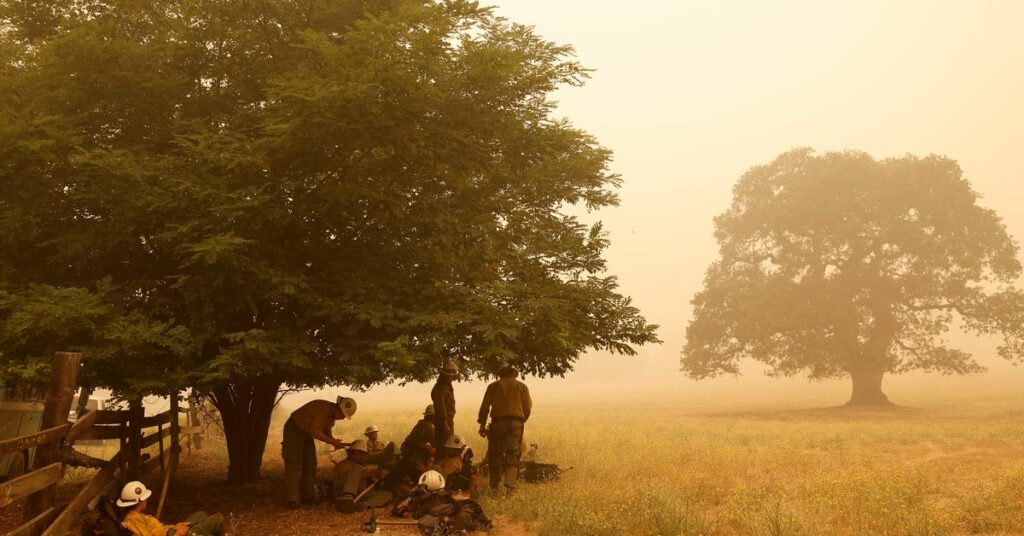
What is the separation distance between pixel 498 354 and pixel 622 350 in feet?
10.6

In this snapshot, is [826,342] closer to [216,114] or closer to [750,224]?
[750,224]

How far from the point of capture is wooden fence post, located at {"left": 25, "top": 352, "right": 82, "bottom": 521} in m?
7.59

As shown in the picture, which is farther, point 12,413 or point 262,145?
point 12,413

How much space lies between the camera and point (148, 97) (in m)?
11.2

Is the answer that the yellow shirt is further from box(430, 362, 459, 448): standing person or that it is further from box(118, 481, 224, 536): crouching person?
box(430, 362, 459, 448): standing person

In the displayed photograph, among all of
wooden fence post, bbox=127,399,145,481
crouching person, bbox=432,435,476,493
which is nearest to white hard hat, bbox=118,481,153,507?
wooden fence post, bbox=127,399,145,481

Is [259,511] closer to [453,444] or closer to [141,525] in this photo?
[453,444]

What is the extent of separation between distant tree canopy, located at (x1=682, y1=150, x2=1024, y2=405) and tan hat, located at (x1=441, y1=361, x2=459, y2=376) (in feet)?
90.3

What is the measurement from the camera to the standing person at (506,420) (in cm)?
1202

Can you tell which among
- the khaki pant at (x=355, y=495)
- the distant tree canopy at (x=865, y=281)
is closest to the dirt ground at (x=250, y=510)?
the khaki pant at (x=355, y=495)

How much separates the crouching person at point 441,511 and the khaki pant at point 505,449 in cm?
232

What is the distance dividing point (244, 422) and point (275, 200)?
552 centimetres

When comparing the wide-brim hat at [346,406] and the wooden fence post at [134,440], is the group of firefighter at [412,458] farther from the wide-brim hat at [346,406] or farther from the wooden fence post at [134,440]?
the wooden fence post at [134,440]

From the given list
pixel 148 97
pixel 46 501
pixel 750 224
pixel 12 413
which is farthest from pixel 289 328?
pixel 750 224
